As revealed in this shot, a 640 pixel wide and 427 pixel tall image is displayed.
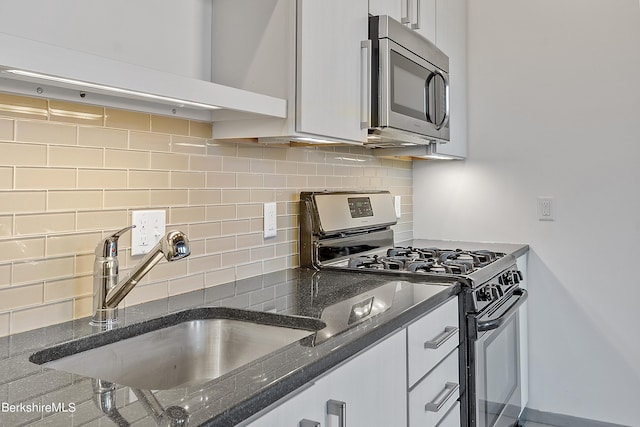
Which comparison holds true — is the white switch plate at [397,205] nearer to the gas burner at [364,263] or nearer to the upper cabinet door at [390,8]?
the gas burner at [364,263]

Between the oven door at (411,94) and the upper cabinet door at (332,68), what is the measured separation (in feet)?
0.24

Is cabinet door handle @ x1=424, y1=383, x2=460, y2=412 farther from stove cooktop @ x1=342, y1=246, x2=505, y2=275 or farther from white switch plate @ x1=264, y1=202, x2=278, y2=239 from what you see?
white switch plate @ x1=264, y1=202, x2=278, y2=239

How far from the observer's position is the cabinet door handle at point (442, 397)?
1.46 meters

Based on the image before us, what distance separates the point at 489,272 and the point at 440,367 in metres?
0.51

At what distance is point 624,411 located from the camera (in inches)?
96.4

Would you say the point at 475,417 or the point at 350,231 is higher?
the point at 350,231

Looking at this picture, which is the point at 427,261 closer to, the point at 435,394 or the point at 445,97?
the point at 435,394

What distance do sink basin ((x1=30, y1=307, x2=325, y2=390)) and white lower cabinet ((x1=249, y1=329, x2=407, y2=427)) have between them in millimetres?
151

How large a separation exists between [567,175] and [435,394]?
1583 millimetres

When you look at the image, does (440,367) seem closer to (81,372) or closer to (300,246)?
(300,246)

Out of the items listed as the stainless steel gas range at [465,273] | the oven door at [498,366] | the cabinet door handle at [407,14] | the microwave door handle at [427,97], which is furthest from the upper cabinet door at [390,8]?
the oven door at [498,366]

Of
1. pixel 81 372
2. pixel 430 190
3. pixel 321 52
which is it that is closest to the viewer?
pixel 81 372

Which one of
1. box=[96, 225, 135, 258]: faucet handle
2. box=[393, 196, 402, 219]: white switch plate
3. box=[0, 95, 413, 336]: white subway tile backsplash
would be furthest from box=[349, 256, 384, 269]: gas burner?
box=[96, 225, 135, 258]: faucet handle

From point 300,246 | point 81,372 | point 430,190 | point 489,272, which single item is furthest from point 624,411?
point 81,372
